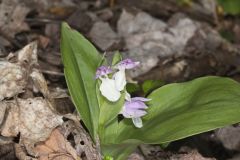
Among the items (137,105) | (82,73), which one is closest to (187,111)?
(137,105)

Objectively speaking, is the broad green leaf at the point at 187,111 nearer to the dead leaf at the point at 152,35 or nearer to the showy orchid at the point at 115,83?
the showy orchid at the point at 115,83

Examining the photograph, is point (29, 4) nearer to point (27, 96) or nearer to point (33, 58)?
point (33, 58)

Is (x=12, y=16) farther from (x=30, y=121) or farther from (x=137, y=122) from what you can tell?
(x=137, y=122)

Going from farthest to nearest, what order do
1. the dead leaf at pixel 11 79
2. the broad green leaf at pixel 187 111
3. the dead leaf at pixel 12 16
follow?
the dead leaf at pixel 12 16
the dead leaf at pixel 11 79
the broad green leaf at pixel 187 111

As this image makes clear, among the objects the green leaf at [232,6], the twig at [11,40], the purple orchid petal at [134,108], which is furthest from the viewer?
the green leaf at [232,6]

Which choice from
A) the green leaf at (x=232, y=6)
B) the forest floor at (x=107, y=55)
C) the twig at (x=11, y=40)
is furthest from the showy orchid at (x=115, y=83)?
the green leaf at (x=232, y=6)

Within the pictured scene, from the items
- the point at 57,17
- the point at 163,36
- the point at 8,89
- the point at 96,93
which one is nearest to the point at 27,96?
the point at 8,89

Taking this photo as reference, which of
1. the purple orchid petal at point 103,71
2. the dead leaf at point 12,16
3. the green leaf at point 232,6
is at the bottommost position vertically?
the green leaf at point 232,6
